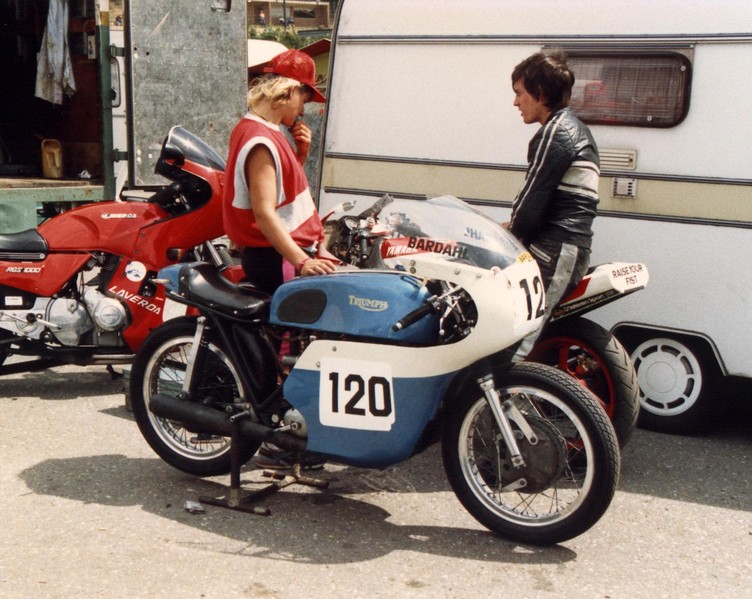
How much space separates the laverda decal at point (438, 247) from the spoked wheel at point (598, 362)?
1070mm

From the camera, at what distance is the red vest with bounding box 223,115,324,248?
4199mm

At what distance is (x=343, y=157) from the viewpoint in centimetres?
645

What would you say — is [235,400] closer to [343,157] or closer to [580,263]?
[580,263]

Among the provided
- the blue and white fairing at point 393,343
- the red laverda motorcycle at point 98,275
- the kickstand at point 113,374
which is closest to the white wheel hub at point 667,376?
the blue and white fairing at point 393,343

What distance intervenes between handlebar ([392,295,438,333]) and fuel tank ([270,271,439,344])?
58 millimetres

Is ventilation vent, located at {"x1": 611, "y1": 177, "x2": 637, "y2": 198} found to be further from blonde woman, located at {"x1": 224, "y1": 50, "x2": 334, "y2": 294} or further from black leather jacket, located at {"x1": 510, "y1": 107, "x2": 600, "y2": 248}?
blonde woman, located at {"x1": 224, "y1": 50, "x2": 334, "y2": 294}

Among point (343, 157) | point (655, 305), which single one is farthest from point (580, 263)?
point (343, 157)

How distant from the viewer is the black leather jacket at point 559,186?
4645 mm

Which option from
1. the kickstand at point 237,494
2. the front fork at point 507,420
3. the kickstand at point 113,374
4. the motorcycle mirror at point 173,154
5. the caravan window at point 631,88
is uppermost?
the caravan window at point 631,88

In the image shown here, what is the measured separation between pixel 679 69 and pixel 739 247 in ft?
3.23

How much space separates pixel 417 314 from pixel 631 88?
2.46 meters

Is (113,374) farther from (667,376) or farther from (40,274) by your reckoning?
(667,376)

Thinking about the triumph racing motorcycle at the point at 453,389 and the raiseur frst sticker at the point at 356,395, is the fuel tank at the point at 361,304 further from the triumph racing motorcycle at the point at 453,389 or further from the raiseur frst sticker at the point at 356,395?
the raiseur frst sticker at the point at 356,395

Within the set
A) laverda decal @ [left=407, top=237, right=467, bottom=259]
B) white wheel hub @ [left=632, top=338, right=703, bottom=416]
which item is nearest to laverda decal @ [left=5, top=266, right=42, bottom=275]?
laverda decal @ [left=407, top=237, right=467, bottom=259]
